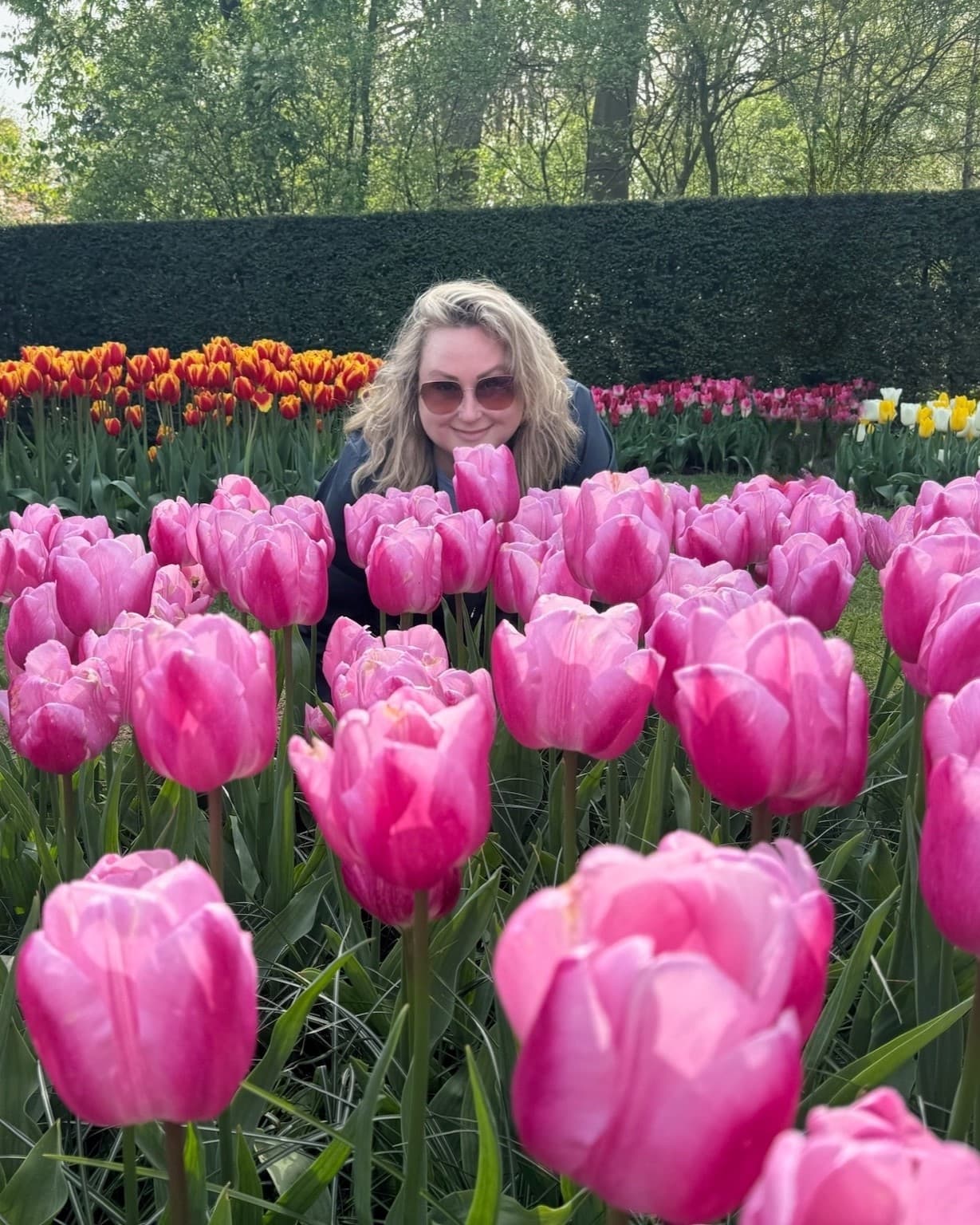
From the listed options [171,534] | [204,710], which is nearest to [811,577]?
[204,710]

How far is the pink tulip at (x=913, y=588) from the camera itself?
1.24 m

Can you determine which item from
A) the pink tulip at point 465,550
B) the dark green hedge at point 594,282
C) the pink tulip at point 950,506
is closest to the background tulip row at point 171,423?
the pink tulip at point 465,550

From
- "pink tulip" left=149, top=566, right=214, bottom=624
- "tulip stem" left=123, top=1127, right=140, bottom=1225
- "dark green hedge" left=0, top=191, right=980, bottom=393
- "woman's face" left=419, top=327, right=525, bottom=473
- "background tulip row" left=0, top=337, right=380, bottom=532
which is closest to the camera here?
"tulip stem" left=123, top=1127, right=140, bottom=1225

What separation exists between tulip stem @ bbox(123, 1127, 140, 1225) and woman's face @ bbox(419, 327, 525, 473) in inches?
94.9

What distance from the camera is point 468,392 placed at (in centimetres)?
316

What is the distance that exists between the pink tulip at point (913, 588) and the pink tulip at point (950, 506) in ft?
1.68

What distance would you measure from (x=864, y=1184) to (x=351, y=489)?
10.1 feet

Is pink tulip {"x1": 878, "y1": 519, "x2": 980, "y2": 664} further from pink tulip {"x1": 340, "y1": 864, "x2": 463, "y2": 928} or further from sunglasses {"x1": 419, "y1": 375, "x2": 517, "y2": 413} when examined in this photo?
sunglasses {"x1": 419, "y1": 375, "x2": 517, "y2": 413}

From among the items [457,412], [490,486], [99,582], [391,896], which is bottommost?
[391,896]

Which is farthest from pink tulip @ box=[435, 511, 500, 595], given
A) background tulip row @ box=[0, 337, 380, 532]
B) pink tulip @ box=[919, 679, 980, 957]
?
background tulip row @ box=[0, 337, 380, 532]

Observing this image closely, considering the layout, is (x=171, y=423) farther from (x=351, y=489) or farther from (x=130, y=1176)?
(x=130, y=1176)

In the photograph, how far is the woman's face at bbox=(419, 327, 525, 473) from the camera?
3158mm

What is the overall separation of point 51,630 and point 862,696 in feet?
3.76

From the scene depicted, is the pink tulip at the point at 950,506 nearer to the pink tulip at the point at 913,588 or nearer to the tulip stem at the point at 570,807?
the pink tulip at the point at 913,588
